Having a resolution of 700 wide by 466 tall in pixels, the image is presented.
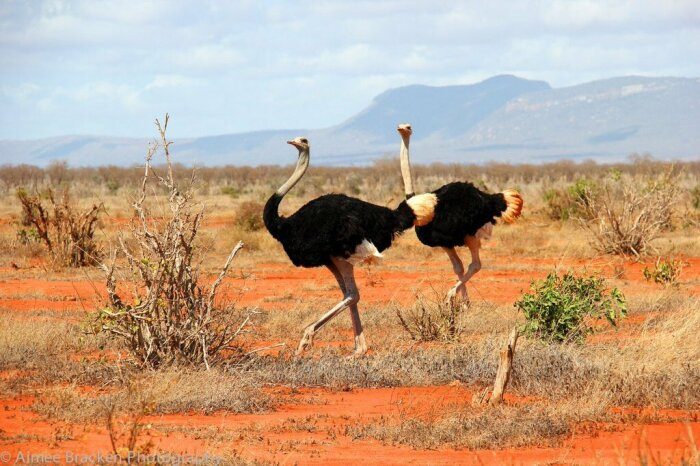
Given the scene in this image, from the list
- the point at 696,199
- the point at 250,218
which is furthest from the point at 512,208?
the point at 696,199

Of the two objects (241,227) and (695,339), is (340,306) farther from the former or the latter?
(241,227)

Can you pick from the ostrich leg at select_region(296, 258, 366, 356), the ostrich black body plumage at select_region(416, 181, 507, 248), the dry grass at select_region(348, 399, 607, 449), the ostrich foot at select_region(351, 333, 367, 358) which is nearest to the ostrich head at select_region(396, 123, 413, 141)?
the ostrich black body plumage at select_region(416, 181, 507, 248)

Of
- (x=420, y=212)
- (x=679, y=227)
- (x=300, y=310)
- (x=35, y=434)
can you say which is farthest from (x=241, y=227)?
(x=35, y=434)

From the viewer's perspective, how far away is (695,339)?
9008 mm

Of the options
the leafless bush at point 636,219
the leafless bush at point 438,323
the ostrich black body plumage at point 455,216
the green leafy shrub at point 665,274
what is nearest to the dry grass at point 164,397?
the leafless bush at point 438,323

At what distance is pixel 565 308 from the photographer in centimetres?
995

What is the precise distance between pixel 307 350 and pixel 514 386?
7.24ft

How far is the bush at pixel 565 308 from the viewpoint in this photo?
9.95m

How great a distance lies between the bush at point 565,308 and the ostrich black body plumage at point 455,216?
207 cm

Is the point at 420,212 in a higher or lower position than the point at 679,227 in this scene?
higher

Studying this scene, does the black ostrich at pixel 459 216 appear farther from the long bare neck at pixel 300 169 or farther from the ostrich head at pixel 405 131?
the long bare neck at pixel 300 169

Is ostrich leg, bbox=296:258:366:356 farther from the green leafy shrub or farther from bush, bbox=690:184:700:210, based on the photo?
bush, bbox=690:184:700:210

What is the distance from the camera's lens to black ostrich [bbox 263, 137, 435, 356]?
376 inches

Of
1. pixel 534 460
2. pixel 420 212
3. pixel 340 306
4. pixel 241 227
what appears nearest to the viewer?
pixel 534 460
